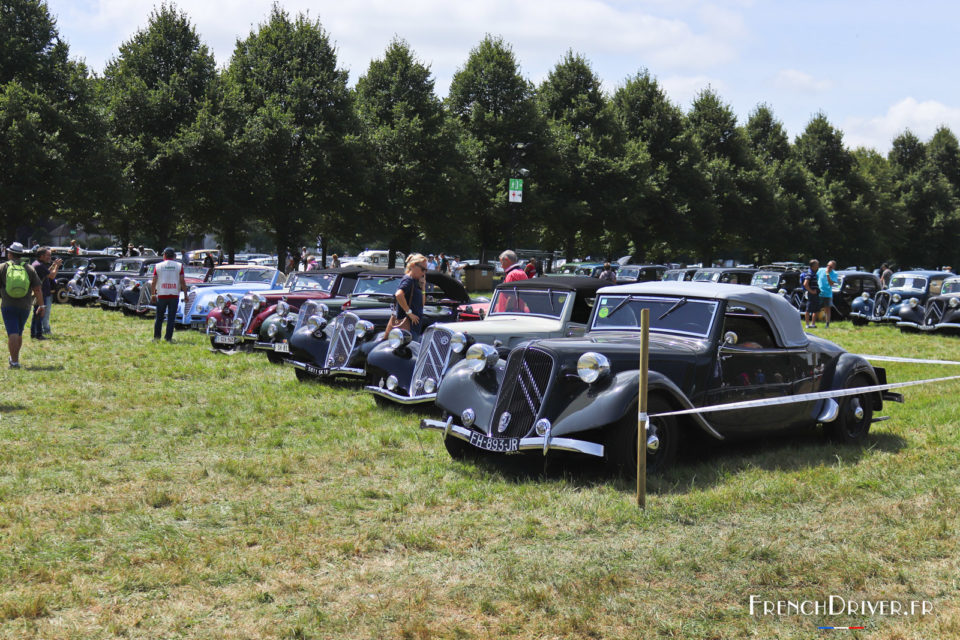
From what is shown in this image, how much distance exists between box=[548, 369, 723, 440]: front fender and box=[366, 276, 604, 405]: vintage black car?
220cm

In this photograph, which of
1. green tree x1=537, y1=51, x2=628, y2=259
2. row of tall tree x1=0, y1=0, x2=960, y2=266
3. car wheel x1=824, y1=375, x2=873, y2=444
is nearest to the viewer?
car wheel x1=824, y1=375, x2=873, y2=444

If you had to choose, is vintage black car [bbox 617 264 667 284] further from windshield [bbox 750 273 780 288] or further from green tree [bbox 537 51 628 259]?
green tree [bbox 537 51 628 259]

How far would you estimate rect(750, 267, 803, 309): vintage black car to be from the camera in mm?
24272

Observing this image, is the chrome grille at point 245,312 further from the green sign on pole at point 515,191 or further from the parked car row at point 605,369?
the green sign on pole at point 515,191

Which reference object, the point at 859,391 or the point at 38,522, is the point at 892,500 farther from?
the point at 38,522

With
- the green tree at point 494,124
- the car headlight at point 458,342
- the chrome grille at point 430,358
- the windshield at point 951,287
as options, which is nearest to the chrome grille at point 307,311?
the chrome grille at point 430,358

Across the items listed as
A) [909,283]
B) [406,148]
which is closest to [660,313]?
[909,283]

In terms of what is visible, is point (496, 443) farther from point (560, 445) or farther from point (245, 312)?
point (245, 312)

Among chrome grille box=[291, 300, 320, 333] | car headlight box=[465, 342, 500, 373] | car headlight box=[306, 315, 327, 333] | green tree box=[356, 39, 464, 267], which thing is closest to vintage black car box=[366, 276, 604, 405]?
car headlight box=[465, 342, 500, 373]

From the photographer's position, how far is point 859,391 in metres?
7.57

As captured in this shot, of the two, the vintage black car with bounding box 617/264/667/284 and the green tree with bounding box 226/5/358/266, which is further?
the green tree with bounding box 226/5/358/266

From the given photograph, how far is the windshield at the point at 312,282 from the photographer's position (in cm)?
1561

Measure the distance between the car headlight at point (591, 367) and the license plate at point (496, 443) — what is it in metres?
0.73

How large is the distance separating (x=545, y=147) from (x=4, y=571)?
34417 mm
